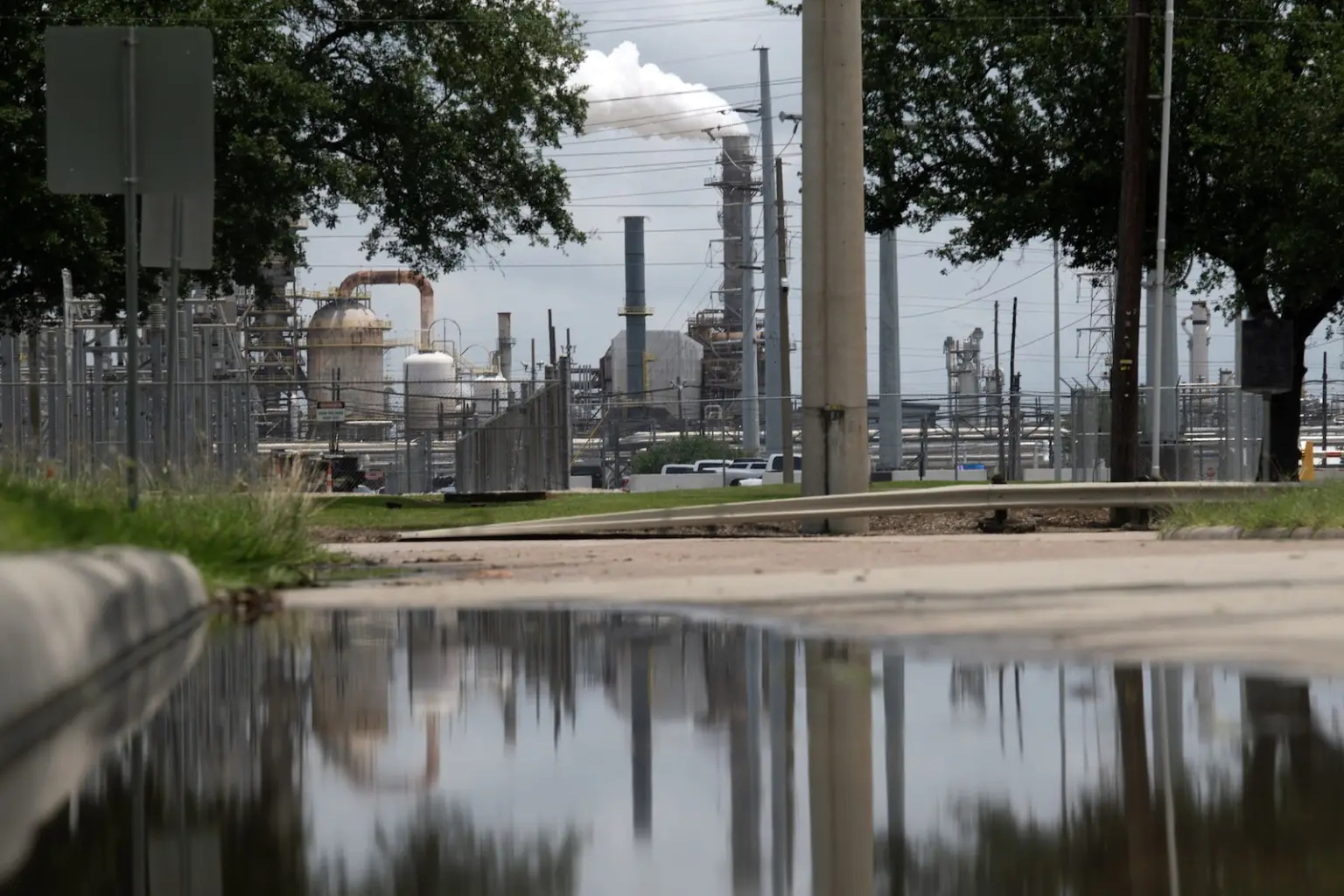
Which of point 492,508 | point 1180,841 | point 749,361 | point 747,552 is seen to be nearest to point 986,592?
point 747,552

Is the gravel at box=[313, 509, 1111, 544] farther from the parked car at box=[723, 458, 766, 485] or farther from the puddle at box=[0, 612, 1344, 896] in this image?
the parked car at box=[723, 458, 766, 485]

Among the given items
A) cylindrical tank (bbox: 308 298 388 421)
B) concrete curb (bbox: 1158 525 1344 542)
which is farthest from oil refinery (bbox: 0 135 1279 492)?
concrete curb (bbox: 1158 525 1344 542)

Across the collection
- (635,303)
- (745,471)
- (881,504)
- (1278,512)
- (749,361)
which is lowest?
(745,471)

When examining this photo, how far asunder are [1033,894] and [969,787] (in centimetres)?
115

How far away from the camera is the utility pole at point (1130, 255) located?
84.7 feet

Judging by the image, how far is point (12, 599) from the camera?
6.16 m

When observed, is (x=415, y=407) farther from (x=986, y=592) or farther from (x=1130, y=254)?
(x=986, y=592)

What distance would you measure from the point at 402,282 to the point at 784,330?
138ft

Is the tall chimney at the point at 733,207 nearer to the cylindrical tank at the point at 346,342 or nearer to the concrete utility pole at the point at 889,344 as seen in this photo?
the cylindrical tank at the point at 346,342

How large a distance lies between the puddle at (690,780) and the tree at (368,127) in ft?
71.1

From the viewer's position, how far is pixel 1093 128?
30.1 meters

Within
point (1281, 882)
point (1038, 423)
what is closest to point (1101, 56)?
point (1038, 423)

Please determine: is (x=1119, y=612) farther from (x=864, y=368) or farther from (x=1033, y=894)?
(x=864, y=368)

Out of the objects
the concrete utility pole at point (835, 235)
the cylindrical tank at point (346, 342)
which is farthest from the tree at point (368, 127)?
the cylindrical tank at point (346, 342)
